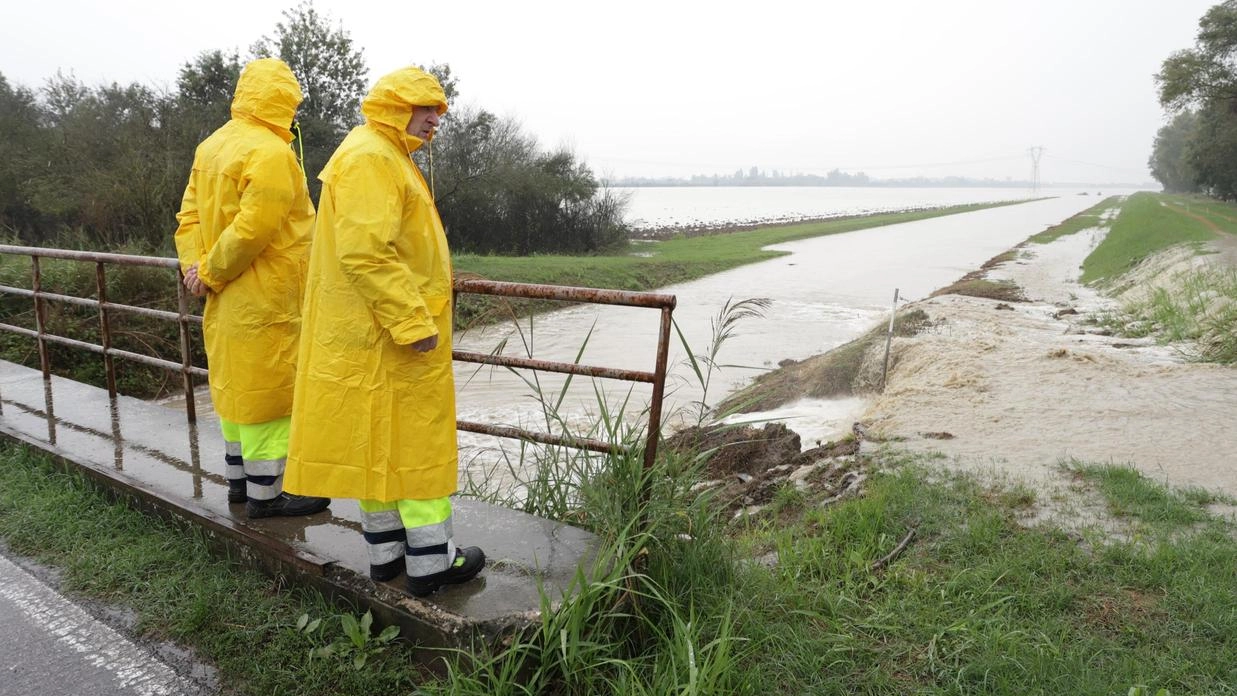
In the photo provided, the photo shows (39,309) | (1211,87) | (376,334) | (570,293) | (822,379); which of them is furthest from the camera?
(1211,87)

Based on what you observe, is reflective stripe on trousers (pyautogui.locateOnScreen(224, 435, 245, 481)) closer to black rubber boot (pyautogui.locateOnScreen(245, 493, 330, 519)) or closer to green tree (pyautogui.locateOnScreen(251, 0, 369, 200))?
black rubber boot (pyautogui.locateOnScreen(245, 493, 330, 519))

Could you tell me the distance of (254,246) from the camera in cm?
331

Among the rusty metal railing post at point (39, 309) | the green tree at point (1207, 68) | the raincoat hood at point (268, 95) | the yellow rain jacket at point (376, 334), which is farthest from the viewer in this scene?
the green tree at point (1207, 68)

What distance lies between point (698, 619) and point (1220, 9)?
57037mm

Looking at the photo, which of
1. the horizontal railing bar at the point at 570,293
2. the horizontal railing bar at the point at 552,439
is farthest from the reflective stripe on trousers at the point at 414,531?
the horizontal railing bar at the point at 570,293

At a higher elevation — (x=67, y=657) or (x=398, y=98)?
(x=398, y=98)

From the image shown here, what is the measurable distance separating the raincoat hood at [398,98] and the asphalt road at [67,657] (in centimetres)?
201

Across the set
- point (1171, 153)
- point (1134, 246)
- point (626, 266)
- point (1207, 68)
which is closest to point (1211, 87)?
point (1207, 68)

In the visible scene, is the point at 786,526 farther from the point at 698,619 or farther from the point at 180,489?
the point at 180,489

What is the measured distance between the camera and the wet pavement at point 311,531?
282 centimetres

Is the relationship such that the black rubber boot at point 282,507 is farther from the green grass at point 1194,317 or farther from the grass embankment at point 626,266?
the grass embankment at point 626,266

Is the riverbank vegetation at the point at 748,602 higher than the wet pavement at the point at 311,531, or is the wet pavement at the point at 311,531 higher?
the wet pavement at the point at 311,531

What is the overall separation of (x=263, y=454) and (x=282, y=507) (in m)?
0.26

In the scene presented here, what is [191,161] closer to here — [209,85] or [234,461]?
[209,85]
